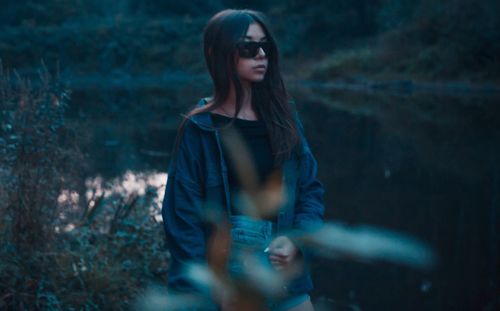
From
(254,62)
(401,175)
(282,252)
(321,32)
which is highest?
(254,62)

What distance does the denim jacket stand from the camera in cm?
192

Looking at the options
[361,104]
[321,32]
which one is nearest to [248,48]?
[361,104]

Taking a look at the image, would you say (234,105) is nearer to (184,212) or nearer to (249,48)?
(249,48)

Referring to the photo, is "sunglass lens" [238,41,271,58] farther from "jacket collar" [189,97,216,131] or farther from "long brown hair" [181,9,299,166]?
"jacket collar" [189,97,216,131]

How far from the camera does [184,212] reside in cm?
197

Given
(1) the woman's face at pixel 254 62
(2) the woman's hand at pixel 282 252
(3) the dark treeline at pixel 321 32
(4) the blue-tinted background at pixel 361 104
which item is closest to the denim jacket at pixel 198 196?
(1) the woman's face at pixel 254 62

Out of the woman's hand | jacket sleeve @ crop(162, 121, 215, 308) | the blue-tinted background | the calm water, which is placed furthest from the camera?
the blue-tinted background

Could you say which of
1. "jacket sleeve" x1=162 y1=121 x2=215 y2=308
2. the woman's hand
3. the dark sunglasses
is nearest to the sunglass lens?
the dark sunglasses

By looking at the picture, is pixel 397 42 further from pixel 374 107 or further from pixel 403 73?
pixel 374 107

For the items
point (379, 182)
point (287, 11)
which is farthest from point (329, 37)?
point (379, 182)

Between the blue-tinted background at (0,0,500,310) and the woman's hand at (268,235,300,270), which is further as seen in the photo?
the blue-tinted background at (0,0,500,310)

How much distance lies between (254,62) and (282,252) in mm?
720

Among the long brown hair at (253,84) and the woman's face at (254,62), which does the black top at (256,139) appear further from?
the woman's face at (254,62)

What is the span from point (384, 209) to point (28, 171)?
16.9ft
